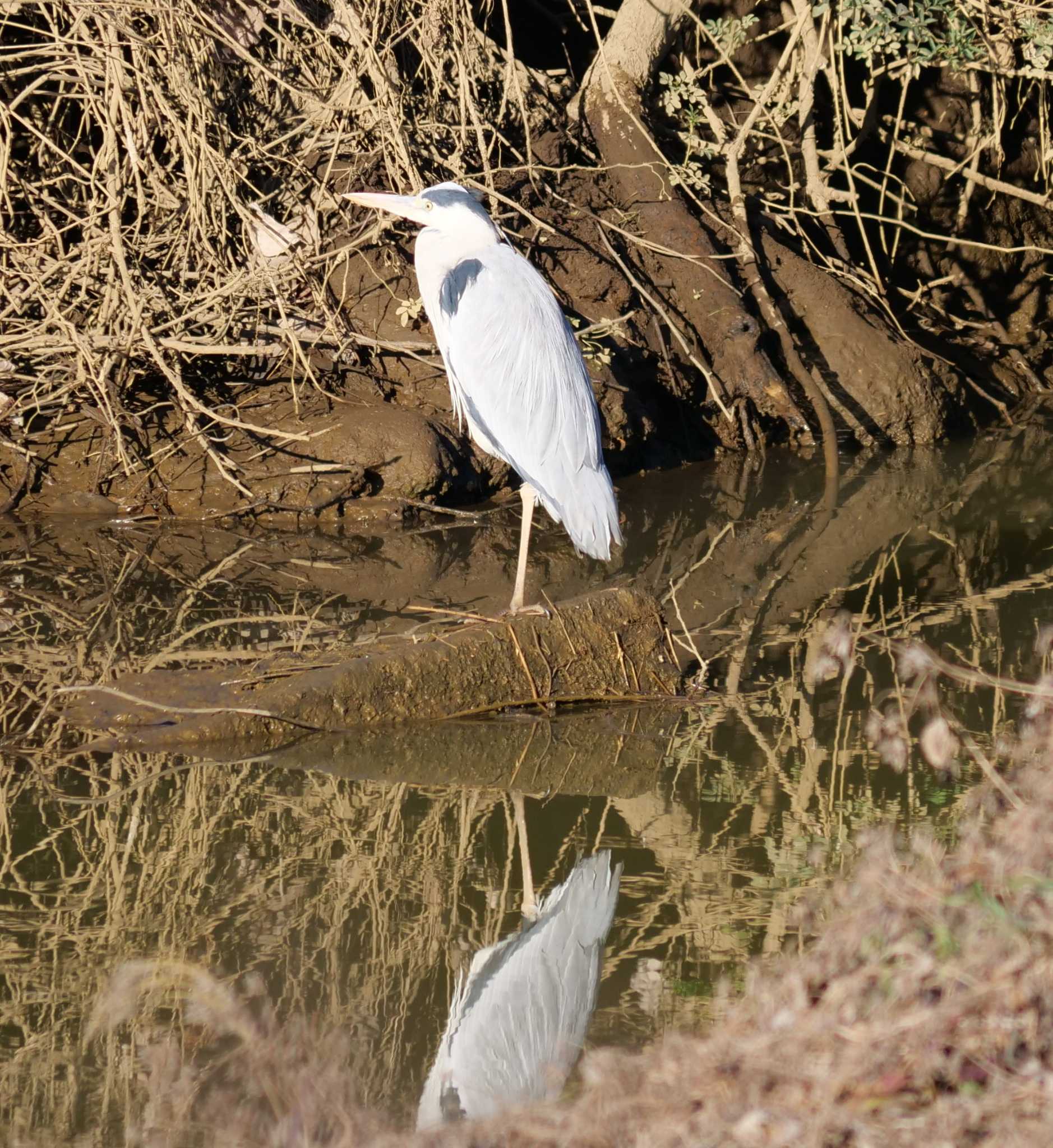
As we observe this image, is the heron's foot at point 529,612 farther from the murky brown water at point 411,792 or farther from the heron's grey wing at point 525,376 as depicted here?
the heron's grey wing at point 525,376

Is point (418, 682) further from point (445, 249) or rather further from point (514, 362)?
point (445, 249)

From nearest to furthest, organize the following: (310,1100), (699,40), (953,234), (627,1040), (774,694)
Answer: (310,1100), (627,1040), (774,694), (699,40), (953,234)

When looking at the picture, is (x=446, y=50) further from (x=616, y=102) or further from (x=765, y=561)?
(x=765, y=561)

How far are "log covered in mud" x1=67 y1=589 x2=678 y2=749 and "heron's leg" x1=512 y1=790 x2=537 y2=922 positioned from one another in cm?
55

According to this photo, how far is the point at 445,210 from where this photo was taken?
571cm

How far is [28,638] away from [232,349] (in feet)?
7.72

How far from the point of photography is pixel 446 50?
8.73 metres

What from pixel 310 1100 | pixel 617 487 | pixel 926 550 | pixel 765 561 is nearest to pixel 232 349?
pixel 617 487

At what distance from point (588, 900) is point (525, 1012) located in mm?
564

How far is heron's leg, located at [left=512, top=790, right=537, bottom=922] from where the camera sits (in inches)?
138

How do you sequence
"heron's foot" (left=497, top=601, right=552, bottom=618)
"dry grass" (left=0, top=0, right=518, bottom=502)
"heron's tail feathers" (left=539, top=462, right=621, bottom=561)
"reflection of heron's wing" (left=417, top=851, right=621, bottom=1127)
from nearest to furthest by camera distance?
"reflection of heron's wing" (left=417, top=851, right=621, bottom=1127)
"heron's foot" (left=497, top=601, right=552, bottom=618)
"heron's tail feathers" (left=539, top=462, right=621, bottom=561)
"dry grass" (left=0, top=0, right=518, bottom=502)

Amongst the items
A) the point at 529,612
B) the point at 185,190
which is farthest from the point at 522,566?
the point at 185,190

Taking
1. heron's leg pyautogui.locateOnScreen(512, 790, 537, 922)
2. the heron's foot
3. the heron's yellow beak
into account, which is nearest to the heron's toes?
the heron's foot

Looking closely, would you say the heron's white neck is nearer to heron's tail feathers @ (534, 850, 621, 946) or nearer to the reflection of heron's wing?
heron's tail feathers @ (534, 850, 621, 946)
